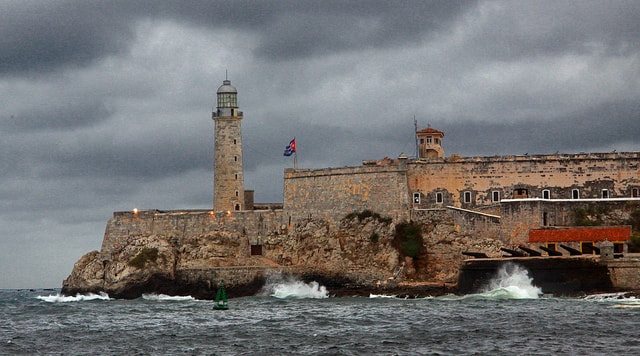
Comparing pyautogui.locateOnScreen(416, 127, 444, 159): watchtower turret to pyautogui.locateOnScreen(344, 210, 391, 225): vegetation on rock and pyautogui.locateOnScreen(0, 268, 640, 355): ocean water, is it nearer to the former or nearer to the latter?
pyautogui.locateOnScreen(344, 210, 391, 225): vegetation on rock

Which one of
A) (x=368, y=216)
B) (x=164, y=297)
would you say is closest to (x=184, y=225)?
(x=164, y=297)

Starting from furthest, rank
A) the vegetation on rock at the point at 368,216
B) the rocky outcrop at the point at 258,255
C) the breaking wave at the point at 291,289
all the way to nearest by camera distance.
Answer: the vegetation on rock at the point at 368,216 → the breaking wave at the point at 291,289 → the rocky outcrop at the point at 258,255

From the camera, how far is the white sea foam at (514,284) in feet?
189

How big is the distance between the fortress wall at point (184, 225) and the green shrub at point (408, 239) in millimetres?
8814

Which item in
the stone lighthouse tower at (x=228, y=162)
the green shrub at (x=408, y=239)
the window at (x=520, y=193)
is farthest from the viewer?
the stone lighthouse tower at (x=228, y=162)

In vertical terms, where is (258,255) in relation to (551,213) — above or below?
below

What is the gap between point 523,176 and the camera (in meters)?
69.8

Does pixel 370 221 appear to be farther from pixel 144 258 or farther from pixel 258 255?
pixel 144 258

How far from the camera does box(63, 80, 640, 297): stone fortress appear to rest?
64.8 m

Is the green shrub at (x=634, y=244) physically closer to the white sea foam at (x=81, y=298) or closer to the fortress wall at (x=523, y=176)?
the fortress wall at (x=523, y=176)

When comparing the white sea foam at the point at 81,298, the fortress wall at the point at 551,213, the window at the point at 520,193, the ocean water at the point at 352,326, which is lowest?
the ocean water at the point at 352,326

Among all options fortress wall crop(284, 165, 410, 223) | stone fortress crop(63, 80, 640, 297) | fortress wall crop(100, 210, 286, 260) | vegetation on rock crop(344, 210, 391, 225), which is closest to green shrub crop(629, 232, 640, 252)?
stone fortress crop(63, 80, 640, 297)

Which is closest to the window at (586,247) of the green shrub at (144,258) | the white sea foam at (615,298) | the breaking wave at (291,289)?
the white sea foam at (615,298)

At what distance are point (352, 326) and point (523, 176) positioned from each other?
84.9 feet
